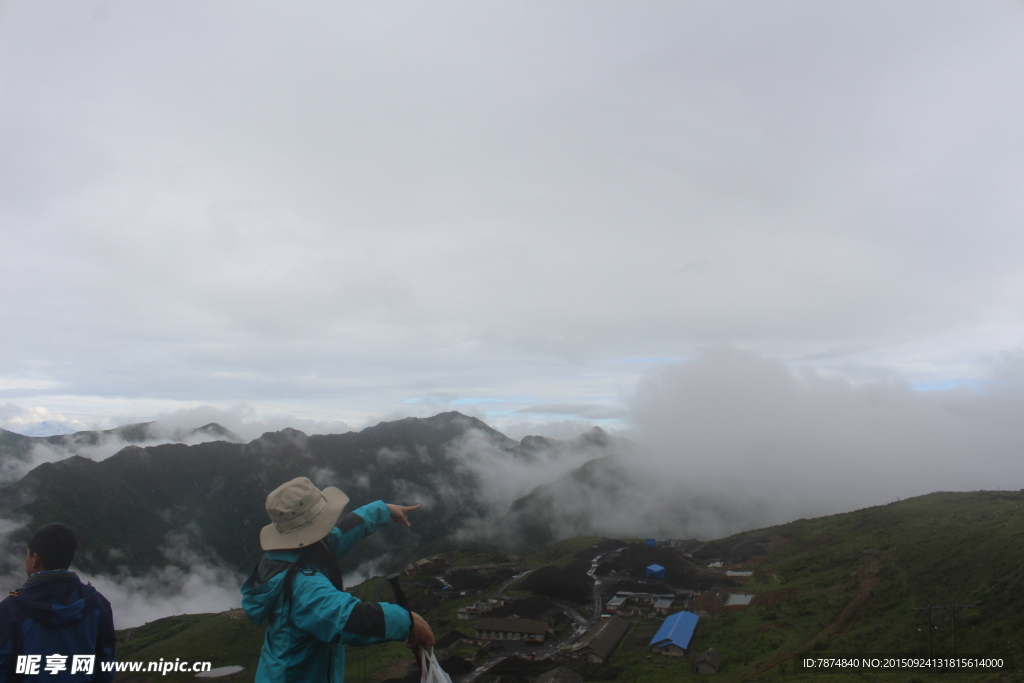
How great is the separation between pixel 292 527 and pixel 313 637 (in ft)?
2.85

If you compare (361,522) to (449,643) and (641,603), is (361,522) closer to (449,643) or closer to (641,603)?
(449,643)

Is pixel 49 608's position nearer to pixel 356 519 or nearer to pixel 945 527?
pixel 356 519

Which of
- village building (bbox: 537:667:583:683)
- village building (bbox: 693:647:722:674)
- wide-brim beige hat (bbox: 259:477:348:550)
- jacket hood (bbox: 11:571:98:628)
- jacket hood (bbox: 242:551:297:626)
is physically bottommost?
village building (bbox: 537:667:583:683)

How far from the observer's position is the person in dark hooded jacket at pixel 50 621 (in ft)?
15.6

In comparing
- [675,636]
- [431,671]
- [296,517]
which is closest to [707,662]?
[675,636]

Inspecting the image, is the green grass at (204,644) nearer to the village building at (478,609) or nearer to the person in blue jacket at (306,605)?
the village building at (478,609)

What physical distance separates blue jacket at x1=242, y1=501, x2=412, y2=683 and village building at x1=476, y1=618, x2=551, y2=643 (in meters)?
60.3

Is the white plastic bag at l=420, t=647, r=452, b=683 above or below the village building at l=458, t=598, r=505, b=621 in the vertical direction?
above

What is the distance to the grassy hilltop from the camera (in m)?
32.2

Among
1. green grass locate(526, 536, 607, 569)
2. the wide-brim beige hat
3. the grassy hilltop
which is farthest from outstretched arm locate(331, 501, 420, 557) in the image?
green grass locate(526, 536, 607, 569)

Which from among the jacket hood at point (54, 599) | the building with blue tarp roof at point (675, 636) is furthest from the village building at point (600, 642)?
the jacket hood at point (54, 599)

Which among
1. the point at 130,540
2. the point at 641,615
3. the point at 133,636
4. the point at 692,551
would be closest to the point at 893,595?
the point at 641,615

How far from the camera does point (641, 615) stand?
61.8 metres

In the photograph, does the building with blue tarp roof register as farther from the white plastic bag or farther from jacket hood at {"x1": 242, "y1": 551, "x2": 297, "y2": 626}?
jacket hood at {"x1": 242, "y1": 551, "x2": 297, "y2": 626}
